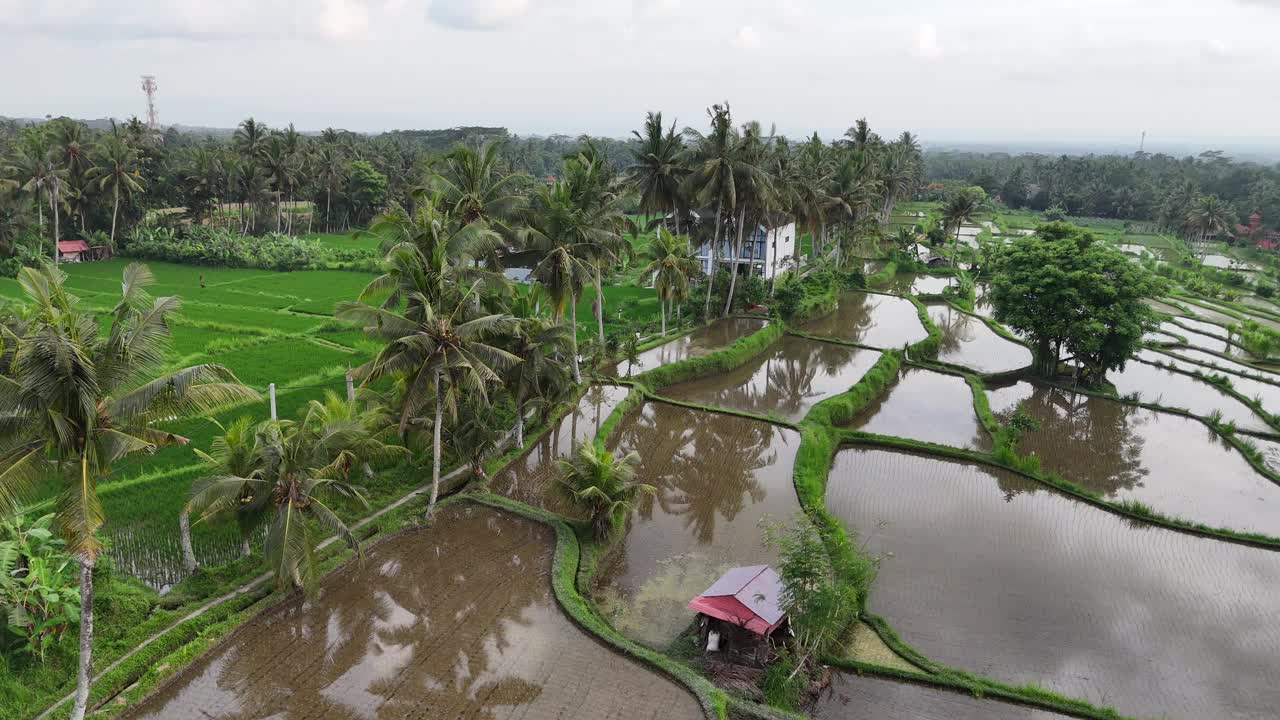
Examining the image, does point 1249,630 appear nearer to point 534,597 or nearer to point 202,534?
point 534,597

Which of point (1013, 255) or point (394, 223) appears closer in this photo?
point (394, 223)

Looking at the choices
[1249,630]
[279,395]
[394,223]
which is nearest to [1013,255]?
[1249,630]

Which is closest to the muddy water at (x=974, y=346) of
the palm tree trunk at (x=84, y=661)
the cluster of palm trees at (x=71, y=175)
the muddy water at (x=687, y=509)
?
the muddy water at (x=687, y=509)

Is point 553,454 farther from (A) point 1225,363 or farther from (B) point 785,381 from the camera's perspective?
(A) point 1225,363

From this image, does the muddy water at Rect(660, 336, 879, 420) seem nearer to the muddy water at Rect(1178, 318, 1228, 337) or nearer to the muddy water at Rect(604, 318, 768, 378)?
the muddy water at Rect(604, 318, 768, 378)

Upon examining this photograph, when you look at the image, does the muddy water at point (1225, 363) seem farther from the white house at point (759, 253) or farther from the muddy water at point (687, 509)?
the muddy water at point (687, 509)
